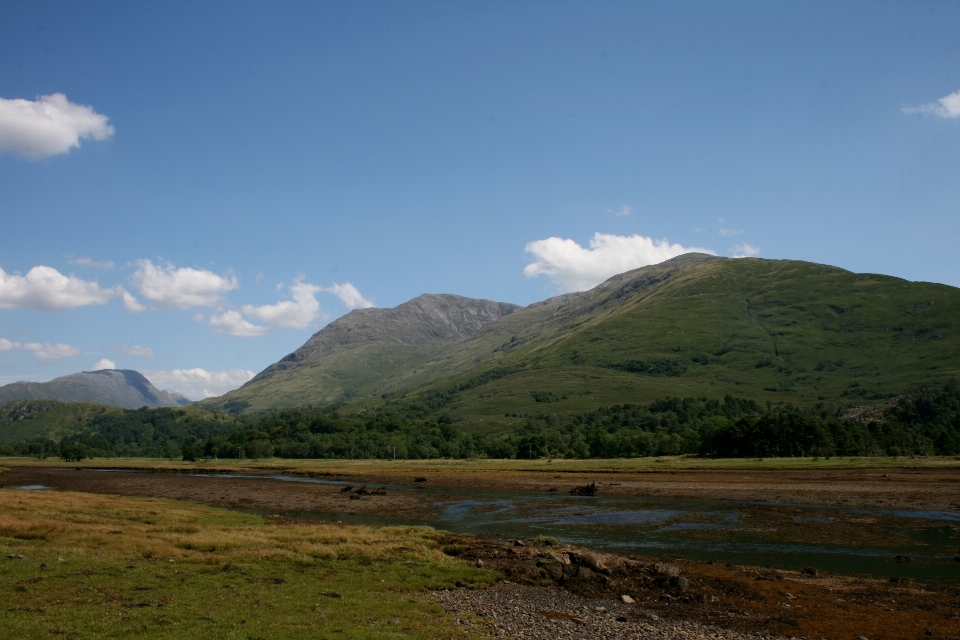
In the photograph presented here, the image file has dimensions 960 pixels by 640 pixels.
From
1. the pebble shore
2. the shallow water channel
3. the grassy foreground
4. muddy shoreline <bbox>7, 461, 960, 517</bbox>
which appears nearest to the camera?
the grassy foreground

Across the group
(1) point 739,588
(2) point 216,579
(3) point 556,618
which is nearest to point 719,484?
(1) point 739,588

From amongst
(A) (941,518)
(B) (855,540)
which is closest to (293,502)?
(B) (855,540)

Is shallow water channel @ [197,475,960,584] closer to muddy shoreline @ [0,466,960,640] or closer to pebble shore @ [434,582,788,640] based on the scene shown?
muddy shoreline @ [0,466,960,640]

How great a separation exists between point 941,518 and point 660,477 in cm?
5266

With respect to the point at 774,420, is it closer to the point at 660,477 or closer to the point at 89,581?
the point at 660,477

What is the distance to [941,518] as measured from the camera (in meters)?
58.0

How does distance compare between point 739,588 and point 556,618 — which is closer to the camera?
point 556,618

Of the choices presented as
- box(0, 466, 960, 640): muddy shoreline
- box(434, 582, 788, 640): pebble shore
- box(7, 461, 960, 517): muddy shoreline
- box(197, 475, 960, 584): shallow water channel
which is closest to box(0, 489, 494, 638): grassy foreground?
box(434, 582, 788, 640): pebble shore

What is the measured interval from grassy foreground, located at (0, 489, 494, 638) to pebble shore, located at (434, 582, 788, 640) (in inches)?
61.5

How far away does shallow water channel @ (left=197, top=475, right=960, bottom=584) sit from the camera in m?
40.2

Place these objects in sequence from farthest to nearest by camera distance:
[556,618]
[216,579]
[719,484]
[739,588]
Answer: [719,484] < [739,588] < [216,579] < [556,618]

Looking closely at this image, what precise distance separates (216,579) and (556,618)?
16307mm

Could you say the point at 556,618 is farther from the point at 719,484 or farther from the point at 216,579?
the point at 719,484

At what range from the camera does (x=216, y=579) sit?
28766 millimetres
